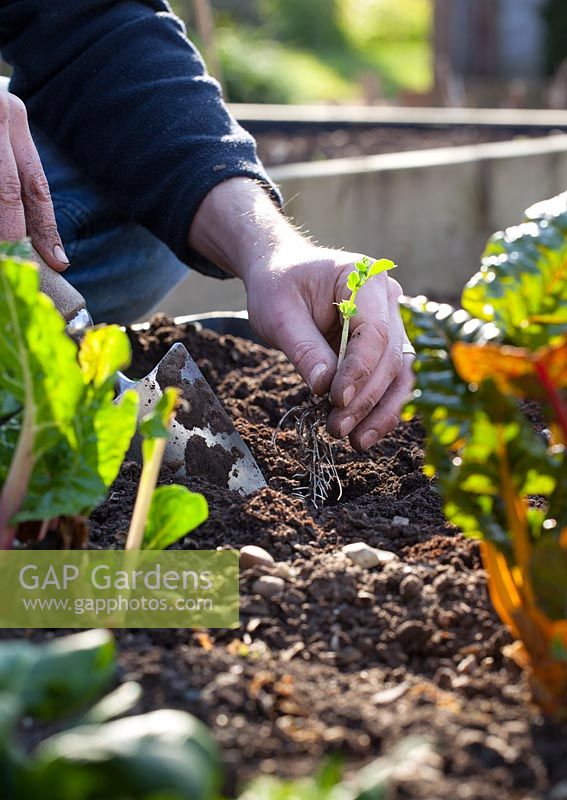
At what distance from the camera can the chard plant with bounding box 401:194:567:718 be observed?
97 cm

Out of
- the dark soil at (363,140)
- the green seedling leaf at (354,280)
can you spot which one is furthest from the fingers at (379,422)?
the dark soil at (363,140)

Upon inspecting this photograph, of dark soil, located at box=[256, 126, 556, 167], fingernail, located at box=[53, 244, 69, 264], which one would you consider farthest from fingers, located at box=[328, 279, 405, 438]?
dark soil, located at box=[256, 126, 556, 167]

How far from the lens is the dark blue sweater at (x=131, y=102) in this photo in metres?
2.43

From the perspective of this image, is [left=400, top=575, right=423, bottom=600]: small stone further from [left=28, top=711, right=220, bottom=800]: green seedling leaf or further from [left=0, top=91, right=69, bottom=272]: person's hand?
[left=0, top=91, right=69, bottom=272]: person's hand

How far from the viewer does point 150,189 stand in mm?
2498

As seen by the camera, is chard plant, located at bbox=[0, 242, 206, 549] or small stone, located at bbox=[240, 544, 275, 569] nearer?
chard plant, located at bbox=[0, 242, 206, 549]

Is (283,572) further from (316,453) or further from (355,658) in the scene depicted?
(316,453)

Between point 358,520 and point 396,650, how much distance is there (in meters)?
0.41

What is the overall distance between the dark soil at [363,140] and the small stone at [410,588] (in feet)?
14.5

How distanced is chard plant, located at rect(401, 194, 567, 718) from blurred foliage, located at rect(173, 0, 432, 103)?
8.71 meters

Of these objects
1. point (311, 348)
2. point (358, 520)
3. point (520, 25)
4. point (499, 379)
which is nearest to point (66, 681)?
point (499, 379)

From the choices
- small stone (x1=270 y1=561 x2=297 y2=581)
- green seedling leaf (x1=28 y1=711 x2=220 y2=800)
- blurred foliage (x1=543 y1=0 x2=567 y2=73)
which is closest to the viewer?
green seedling leaf (x1=28 y1=711 x2=220 y2=800)

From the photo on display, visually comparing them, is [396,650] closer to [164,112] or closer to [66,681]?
[66,681]

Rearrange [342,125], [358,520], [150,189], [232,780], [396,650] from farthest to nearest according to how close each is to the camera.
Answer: [342,125] < [150,189] < [358,520] < [396,650] < [232,780]
